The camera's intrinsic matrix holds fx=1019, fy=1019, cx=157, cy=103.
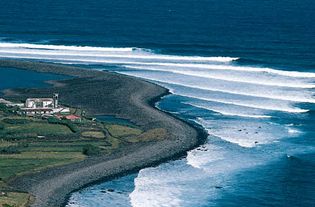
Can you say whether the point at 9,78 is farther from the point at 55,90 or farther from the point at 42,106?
the point at 42,106

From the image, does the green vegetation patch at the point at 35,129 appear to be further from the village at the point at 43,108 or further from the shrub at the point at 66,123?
the village at the point at 43,108

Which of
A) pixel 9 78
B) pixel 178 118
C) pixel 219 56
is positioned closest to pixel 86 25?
pixel 219 56

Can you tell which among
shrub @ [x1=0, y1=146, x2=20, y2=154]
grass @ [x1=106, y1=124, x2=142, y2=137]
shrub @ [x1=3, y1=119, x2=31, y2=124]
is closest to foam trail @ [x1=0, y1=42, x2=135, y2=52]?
grass @ [x1=106, y1=124, x2=142, y2=137]

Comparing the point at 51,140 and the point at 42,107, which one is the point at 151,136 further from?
the point at 42,107

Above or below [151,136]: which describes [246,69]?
above

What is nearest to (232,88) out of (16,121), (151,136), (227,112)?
(227,112)

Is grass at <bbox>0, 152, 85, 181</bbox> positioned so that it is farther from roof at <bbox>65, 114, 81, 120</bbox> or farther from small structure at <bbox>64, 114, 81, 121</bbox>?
roof at <bbox>65, 114, 81, 120</bbox>

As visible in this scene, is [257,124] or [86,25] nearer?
[257,124]
